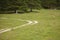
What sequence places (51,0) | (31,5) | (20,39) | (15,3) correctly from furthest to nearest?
1. (51,0)
2. (31,5)
3. (15,3)
4. (20,39)

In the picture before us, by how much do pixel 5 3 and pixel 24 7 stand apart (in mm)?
4530

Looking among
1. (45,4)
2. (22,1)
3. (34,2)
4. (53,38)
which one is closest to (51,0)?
(45,4)

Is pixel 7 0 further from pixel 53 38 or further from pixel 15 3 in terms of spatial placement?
pixel 53 38

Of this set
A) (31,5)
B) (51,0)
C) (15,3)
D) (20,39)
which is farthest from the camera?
(51,0)

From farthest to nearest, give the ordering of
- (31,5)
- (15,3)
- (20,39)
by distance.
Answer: (31,5)
(15,3)
(20,39)

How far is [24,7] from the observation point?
4062 centimetres

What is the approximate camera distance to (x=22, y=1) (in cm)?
4159

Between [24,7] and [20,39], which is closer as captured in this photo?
[20,39]

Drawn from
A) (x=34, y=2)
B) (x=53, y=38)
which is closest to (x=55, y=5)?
(x=34, y=2)

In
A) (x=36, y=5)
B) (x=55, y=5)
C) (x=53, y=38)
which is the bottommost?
(x=55, y=5)

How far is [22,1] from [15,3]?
7.53 feet

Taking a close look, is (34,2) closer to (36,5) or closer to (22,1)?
(36,5)

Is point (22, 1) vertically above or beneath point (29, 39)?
beneath

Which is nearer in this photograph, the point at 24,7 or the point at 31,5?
the point at 24,7
